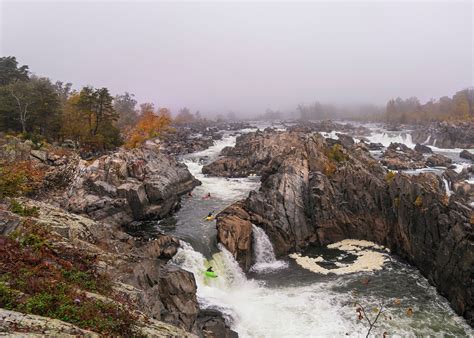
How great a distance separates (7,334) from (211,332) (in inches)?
510

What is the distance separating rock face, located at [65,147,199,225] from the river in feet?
11.0

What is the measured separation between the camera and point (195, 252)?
2692 cm

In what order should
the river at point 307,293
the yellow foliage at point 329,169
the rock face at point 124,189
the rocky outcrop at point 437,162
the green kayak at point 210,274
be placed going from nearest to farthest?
the river at point 307,293 < the green kayak at point 210,274 < the rock face at point 124,189 < the yellow foliage at point 329,169 < the rocky outcrop at point 437,162

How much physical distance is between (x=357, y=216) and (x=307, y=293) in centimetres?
1261

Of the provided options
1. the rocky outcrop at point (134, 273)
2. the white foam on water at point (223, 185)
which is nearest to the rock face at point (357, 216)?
the white foam on water at point (223, 185)

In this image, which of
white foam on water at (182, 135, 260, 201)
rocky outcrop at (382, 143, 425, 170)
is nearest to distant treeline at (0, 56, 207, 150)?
white foam on water at (182, 135, 260, 201)

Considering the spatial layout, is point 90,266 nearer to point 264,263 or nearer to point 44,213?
point 44,213

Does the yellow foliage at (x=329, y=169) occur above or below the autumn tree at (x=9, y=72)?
below

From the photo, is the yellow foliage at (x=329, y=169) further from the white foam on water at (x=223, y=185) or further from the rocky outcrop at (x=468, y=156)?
the rocky outcrop at (x=468, y=156)

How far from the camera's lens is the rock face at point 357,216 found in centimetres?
2434

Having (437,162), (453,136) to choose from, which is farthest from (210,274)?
(453,136)

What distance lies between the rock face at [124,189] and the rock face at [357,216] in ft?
29.2

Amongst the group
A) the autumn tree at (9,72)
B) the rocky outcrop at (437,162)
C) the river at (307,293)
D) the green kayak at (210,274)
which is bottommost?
the river at (307,293)

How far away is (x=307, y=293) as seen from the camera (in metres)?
24.2
